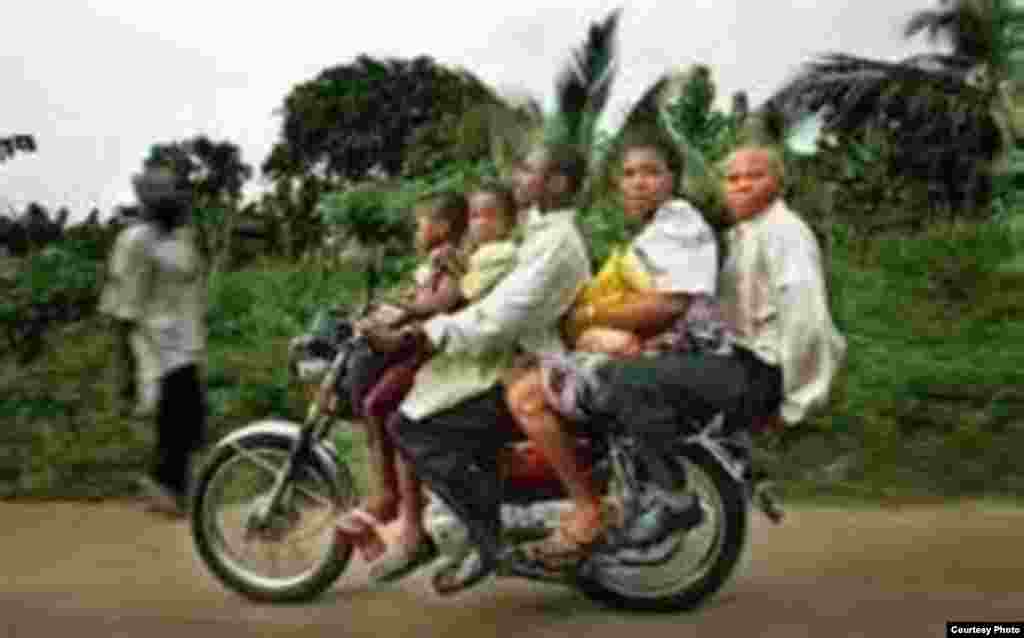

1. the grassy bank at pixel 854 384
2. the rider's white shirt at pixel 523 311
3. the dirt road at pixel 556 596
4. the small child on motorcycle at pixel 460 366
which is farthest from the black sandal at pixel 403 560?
the grassy bank at pixel 854 384

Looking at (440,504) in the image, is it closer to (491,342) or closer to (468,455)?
(468,455)

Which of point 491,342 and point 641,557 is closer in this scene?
Answer: point 491,342

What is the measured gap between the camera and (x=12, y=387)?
12.6 meters

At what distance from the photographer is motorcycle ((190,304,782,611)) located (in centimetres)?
648

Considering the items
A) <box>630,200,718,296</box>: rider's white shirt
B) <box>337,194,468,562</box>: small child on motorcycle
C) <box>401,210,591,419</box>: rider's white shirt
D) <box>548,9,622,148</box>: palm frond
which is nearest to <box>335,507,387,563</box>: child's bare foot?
<box>337,194,468,562</box>: small child on motorcycle

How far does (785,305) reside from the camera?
641 cm

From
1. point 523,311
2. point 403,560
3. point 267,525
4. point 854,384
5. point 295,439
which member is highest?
point 523,311

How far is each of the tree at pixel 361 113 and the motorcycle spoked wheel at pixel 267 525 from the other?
30.3 metres

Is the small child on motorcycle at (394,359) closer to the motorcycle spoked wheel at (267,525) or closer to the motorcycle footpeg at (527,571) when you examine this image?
the motorcycle spoked wheel at (267,525)

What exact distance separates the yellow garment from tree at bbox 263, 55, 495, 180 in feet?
101

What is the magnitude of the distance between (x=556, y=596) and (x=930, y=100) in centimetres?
1192

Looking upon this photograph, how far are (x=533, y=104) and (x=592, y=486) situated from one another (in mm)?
9670

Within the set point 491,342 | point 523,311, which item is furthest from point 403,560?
point 523,311

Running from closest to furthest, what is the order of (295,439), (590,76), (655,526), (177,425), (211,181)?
(655,526)
(295,439)
(177,425)
(590,76)
(211,181)
